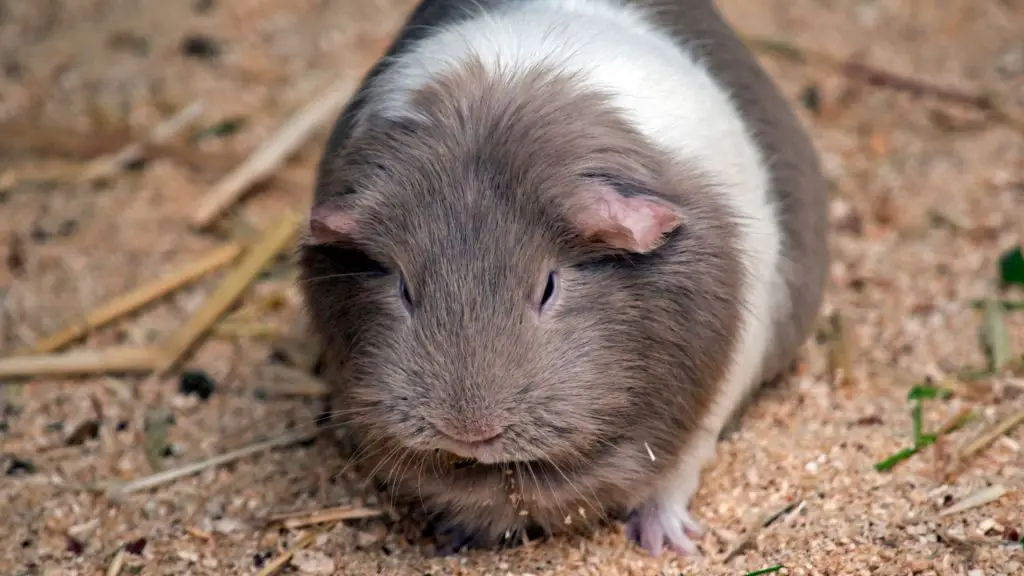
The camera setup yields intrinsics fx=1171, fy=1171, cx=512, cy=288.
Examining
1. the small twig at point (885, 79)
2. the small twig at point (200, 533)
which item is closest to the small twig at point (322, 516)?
the small twig at point (200, 533)

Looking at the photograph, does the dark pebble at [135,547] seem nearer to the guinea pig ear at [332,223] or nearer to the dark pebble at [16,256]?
the guinea pig ear at [332,223]

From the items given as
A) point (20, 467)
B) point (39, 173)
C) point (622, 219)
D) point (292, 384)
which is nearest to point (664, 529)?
point (622, 219)

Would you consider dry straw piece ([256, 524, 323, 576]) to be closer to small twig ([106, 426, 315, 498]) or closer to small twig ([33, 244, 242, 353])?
small twig ([106, 426, 315, 498])

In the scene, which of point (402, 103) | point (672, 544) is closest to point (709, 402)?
point (672, 544)

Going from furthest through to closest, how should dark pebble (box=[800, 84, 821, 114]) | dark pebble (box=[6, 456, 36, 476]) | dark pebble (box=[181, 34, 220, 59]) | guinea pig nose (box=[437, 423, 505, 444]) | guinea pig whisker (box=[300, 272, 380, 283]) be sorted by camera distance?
1. dark pebble (box=[181, 34, 220, 59])
2. dark pebble (box=[800, 84, 821, 114])
3. dark pebble (box=[6, 456, 36, 476])
4. guinea pig whisker (box=[300, 272, 380, 283])
5. guinea pig nose (box=[437, 423, 505, 444])

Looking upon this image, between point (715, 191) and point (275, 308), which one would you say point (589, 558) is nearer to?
point (715, 191)

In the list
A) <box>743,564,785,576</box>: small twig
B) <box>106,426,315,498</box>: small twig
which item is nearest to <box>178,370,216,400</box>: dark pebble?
<box>106,426,315,498</box>: small twig

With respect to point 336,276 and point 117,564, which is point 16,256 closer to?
point 117,564
